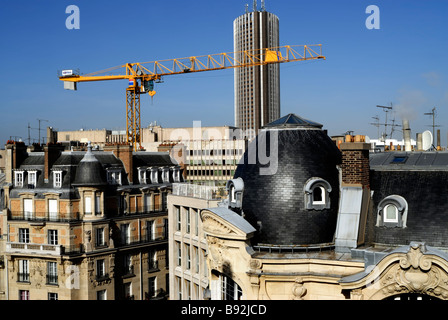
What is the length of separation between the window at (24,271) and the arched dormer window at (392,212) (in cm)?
3430

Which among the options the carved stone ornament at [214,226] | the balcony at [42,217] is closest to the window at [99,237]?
the balcony at [42,217]

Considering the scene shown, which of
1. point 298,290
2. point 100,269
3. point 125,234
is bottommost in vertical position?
point 100,269

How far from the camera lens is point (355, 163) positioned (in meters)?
22.8

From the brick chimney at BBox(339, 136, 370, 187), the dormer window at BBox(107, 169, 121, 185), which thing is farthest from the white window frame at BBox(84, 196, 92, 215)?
the brick chimney at BBox(339, 136, 370, 187)

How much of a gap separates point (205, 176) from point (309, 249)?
74006mm

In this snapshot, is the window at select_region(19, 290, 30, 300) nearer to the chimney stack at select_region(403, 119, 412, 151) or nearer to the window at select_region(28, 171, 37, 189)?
the window at select_region(28, 171, 37, 189)

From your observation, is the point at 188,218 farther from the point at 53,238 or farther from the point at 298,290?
the point at 298,290

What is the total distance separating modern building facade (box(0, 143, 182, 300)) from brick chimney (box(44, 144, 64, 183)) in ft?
0.29

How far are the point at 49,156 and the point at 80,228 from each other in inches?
298

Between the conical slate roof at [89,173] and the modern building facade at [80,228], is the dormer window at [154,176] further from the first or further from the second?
the conical slate roof at [89,173]

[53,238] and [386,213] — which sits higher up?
[386,213]

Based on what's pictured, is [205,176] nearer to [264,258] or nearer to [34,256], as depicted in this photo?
[34,256]

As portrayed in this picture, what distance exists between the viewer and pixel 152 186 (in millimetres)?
53000

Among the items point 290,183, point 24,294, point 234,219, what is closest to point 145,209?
point 24,294
